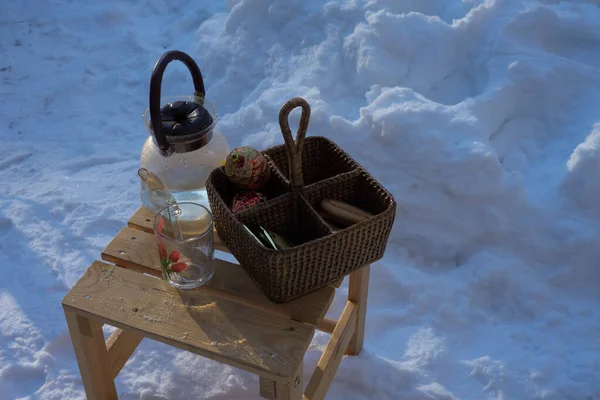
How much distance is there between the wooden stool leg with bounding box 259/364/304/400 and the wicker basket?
→ 18 centimetres

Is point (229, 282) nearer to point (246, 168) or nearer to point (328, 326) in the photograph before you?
point (246, 168)

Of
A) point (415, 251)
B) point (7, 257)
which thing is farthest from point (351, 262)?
point (7, 257)

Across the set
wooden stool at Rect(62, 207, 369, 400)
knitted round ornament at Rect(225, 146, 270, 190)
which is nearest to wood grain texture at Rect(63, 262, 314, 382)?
wooden stool at Rect(62, 207, 369, 400)

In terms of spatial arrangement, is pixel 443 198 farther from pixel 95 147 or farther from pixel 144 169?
pixel 95 147

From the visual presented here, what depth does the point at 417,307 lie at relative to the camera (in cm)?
210

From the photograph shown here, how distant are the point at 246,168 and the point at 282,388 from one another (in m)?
0.50

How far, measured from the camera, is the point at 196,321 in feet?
4.76

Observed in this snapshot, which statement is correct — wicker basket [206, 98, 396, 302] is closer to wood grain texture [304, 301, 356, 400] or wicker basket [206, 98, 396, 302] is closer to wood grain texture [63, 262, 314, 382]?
wood grain texture [63, 262, 314, 382]

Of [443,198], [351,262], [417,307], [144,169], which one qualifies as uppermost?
[144,169]

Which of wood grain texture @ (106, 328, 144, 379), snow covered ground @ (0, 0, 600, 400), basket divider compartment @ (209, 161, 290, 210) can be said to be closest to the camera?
basket divider compartment @ (209, 161, 290, 210)

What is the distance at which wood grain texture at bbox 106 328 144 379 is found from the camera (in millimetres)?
1783

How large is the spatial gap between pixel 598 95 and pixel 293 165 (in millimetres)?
1651

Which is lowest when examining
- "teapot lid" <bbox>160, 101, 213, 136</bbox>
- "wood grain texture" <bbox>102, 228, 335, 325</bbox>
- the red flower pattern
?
"wood grain texture" <bbox>102, 228, 335, 325</bbox>

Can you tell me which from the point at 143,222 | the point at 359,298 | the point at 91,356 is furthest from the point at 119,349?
the point at 359,298
